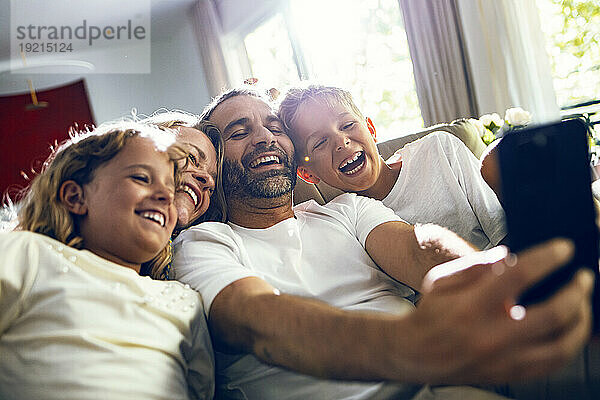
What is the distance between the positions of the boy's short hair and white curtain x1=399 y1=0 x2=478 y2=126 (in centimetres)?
238

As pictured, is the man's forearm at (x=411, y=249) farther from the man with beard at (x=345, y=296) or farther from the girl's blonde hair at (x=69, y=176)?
the girl's blonde hair at (x=69, y=176)

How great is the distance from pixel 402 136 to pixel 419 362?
1392mm

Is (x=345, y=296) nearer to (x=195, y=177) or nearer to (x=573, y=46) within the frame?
(x=195, y=177)

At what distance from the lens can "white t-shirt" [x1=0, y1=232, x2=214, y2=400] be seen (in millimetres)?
530

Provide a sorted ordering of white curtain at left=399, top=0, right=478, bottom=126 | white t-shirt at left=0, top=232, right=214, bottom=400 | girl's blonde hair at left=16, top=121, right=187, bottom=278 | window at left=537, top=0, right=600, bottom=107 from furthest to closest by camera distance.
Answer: white curtain at left=399, top=0, right=478, bottom=126, window at left=537, top=0, right=600, bottom=107, girl's blonde hair at left=16, top=121, right=187, bottom=278, white t-shirt at left=0, top=232, right=214, bottom=400

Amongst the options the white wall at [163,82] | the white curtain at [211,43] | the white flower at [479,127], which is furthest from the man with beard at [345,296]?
the white wall at [163,82]

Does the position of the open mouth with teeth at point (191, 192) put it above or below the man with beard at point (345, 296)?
above

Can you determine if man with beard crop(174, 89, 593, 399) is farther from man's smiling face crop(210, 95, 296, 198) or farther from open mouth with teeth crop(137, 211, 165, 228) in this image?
open mouth with teeth crop(137, 211, 165, 228)

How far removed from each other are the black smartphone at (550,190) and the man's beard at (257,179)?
58cm

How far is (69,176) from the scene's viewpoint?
707mm

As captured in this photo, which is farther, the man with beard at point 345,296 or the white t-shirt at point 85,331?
the white t-shirt at point 85,331

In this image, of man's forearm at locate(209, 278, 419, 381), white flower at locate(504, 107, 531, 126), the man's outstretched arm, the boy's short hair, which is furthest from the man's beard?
white flower at locate(504, 107, 531, 126)

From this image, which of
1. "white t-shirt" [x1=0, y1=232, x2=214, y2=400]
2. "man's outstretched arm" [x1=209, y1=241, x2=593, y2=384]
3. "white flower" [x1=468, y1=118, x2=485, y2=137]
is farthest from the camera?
"white flower" [x1=468, y1=118, x2=485, y2=137]

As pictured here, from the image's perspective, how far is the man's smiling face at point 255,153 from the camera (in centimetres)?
101
